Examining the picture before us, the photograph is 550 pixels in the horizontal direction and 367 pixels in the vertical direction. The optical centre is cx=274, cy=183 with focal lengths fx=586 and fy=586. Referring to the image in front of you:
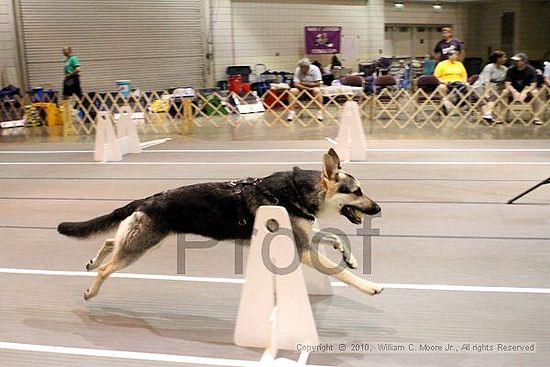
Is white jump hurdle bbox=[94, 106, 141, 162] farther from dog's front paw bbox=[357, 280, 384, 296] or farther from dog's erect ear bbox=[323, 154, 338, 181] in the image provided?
dog's front paw bbox=[357, 280, 384, 296]

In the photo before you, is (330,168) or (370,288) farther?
(330,168)

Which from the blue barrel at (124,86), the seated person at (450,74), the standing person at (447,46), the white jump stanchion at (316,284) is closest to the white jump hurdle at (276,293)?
the white jump stanchion at (316,284)

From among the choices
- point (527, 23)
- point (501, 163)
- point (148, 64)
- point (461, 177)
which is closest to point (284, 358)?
point (461, 177)

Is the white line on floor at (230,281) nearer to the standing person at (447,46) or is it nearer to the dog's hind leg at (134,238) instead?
the dog's hind leg at (134,238)

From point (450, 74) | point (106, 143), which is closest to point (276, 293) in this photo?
point (106, 143)

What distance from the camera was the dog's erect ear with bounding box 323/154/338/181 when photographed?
3361 mm

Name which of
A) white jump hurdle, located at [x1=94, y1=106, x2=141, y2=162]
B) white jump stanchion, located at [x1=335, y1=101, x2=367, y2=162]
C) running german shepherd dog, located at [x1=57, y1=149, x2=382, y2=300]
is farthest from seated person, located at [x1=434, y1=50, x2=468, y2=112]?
running german shepherd dog, located at [x1=57, y1=149, x2=382, y2=300]

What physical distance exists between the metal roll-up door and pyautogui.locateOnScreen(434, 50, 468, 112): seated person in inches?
371

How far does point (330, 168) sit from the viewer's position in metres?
3.37

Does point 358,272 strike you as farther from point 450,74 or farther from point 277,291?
point 450,74

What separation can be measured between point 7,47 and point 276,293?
1582 cm

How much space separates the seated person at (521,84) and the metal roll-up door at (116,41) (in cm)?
→ 1088

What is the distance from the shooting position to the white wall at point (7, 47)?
53.1ft

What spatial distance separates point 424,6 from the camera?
86.3 ft
